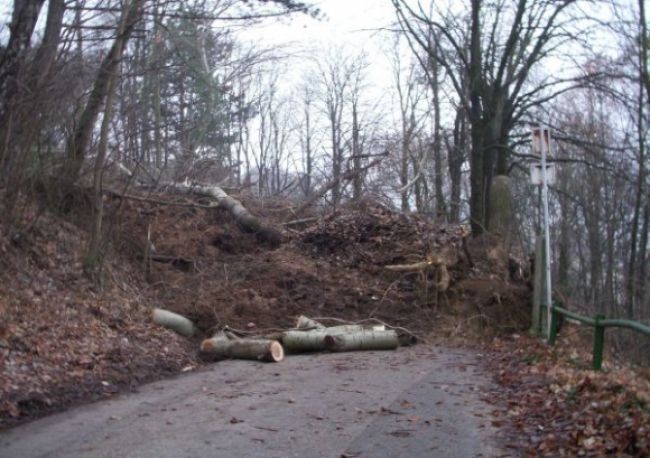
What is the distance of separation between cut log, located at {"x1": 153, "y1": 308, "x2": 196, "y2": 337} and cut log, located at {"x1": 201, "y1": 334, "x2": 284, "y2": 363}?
0.84m

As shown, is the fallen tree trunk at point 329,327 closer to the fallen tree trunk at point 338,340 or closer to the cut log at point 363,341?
the fallen tree trunk at point 338,340

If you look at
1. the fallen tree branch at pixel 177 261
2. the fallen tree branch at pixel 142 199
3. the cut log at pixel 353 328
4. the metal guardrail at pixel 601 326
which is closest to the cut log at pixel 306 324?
the cut log at pixel 353 328

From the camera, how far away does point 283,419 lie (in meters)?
7.93

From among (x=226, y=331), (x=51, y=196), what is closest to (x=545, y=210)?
(x=226, y=331)

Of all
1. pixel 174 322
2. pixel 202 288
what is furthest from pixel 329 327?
pixel 174 322

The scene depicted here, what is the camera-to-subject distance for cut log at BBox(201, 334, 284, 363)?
40.8 ft

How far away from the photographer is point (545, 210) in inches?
495

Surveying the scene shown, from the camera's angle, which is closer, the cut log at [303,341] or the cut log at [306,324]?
the cut log at [303,341]

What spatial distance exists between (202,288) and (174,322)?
85.4 inches

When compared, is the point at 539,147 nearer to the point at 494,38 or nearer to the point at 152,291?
the point at 152,291

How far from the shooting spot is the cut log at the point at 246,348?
40.8ft

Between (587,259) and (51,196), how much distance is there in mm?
31531

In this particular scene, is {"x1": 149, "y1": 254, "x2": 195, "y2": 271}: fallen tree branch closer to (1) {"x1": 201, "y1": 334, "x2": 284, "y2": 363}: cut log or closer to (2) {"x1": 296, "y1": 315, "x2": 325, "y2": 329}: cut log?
(2) {"x1": 296, "y1": 315, "x2": 325, "y2": 329}: cut log

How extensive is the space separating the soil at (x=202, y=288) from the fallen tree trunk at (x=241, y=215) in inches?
10.5
